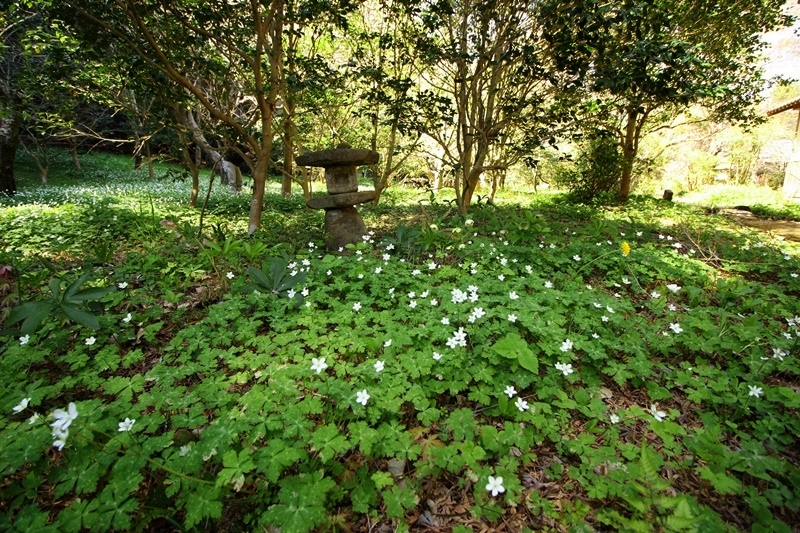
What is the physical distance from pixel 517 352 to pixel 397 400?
78 cm

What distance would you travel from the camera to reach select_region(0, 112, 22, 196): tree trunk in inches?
332

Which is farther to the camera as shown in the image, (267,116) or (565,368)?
(267,116)

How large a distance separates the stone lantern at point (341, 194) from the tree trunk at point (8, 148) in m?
9.09

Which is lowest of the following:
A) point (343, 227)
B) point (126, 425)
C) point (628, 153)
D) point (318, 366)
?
point (126, 425)

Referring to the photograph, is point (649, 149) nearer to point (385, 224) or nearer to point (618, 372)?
point (385, 224)

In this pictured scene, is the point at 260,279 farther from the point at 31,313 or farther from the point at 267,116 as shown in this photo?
the point at 267,116

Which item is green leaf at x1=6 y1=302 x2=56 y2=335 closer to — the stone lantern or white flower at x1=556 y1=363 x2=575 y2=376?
the stone lantern

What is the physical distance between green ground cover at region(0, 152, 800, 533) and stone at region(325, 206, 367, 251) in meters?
1.20

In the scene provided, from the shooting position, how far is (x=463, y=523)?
146 centimetres

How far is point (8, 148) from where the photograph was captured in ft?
29.2

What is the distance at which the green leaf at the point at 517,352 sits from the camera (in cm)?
194

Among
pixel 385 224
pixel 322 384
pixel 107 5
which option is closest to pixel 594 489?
pixel 322 384

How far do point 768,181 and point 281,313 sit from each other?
986 inches

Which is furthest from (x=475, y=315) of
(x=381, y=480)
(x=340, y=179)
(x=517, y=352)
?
(x=340, y=179)
